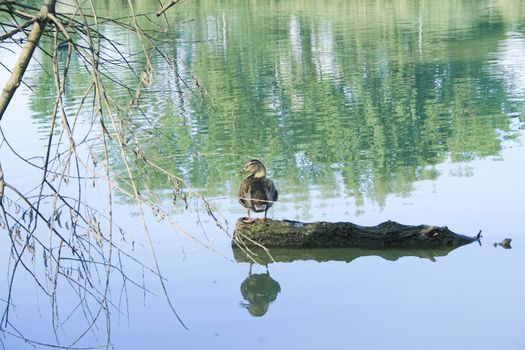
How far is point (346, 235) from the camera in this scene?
990 cm

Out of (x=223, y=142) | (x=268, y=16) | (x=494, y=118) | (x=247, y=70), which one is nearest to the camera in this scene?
(x=223, y=142)

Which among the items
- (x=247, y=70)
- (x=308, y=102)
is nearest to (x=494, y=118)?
(x=308, y=102)

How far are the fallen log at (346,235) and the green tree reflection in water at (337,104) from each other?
1.27m

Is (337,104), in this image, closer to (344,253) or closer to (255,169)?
(255,169)

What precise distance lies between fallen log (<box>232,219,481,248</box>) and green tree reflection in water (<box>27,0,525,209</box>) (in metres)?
1.27

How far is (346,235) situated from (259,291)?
120 centimetres

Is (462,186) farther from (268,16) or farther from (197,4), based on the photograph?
(197,4)

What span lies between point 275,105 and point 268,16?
24816 millimetres

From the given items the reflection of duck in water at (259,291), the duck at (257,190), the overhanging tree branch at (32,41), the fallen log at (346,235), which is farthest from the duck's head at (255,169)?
the overhanging tree branch at (32,41)

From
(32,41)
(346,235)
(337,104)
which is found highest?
(32,41)

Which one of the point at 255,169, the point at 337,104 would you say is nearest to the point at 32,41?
the point at 255,169

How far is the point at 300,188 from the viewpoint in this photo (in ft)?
42.6

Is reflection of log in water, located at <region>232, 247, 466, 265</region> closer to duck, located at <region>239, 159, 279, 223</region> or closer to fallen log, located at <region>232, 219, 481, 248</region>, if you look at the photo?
fallen log, located at <region>232, 219, 481, 248</region>

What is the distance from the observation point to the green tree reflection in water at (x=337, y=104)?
44.9ft
